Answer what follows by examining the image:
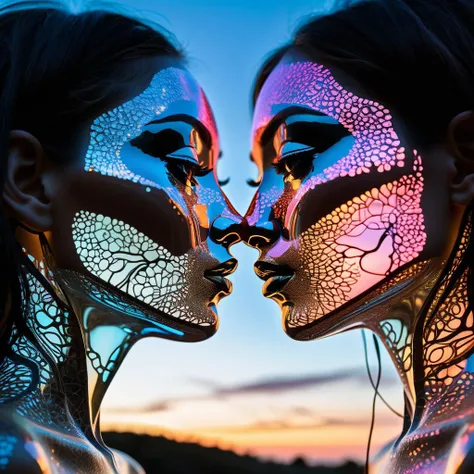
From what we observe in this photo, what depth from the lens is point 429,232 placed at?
4.85ft

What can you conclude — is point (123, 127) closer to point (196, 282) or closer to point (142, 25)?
point (142, 25)

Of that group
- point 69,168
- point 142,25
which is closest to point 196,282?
point 69,168

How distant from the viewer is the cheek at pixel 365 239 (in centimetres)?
149

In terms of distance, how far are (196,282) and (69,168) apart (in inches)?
16.0

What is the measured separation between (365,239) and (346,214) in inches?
2.9

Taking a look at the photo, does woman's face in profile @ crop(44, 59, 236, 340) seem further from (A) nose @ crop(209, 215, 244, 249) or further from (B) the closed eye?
(B) the closed eye

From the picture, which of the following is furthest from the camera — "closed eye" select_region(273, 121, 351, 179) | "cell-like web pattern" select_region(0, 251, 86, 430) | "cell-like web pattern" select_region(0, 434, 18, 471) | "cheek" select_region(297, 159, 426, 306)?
"closed eye" select_region(273, 121, 351, 179)

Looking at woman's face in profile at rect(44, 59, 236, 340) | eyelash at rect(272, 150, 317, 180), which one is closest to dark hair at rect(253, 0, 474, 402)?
eyelash at rect(272, 150, 317, 180)

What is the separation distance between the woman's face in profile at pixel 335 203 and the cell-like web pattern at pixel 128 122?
0.85 feet

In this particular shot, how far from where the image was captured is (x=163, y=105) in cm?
167

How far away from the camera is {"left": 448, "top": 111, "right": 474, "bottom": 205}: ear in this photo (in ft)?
4.78

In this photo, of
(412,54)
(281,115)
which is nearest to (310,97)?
(281,115)

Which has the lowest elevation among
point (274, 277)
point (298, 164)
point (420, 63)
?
point (274, 277)

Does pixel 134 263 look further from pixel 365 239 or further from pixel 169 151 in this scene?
pixel 365 239
